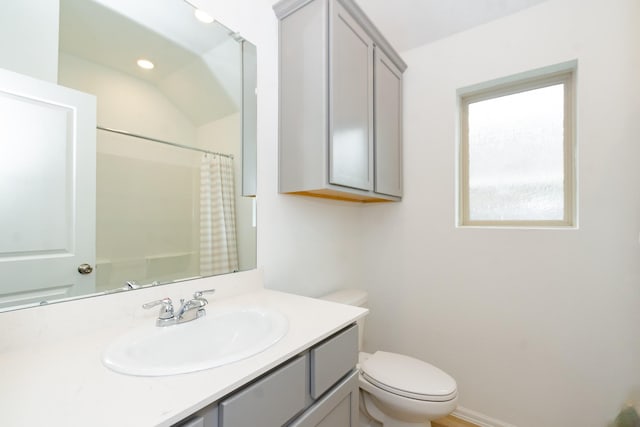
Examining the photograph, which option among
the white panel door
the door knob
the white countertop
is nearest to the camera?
the white countertop

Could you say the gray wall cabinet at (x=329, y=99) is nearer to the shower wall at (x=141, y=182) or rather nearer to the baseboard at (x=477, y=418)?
the shower wall at (x=141, y=182)

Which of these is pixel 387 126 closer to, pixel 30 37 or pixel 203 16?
pixel 203 16

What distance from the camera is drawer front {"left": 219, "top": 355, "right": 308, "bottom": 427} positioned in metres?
0.58

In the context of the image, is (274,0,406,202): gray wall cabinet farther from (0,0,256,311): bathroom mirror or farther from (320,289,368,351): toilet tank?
(320,289,368,351): toilet tank

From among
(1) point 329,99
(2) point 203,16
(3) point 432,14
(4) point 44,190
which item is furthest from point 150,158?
(3) point 432,14

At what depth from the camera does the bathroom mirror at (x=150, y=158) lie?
2.58ft

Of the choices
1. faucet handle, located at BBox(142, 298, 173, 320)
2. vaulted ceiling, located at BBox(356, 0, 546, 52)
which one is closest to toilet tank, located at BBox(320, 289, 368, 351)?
faucet handle, located at BBox(142, 298, 173, 320)

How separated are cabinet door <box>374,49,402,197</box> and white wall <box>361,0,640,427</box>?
11cm

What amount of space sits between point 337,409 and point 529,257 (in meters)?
1.28

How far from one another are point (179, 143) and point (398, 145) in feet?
4.28

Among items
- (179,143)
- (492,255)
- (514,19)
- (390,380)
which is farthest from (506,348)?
(179,143)

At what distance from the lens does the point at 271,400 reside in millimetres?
668

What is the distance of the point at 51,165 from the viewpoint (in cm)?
79

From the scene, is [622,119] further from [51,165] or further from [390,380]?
[51,165]
